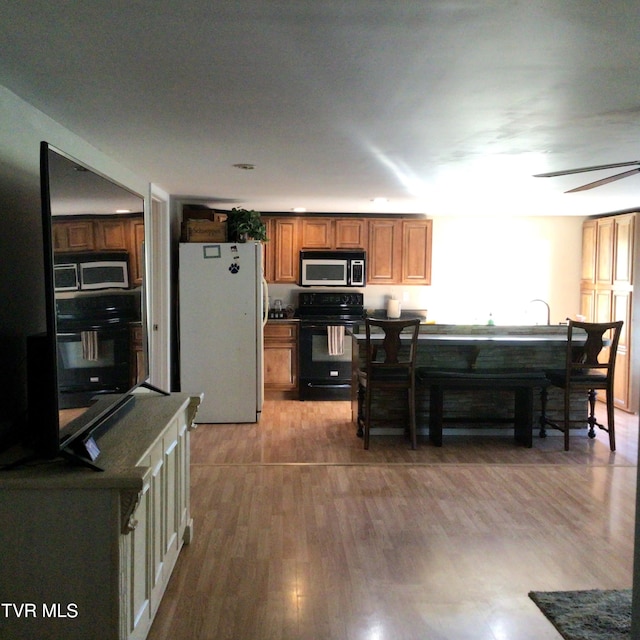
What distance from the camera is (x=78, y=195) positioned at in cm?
209

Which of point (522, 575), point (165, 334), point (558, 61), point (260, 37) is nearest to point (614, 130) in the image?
point (558, 61)

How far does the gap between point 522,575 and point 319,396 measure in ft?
13.2

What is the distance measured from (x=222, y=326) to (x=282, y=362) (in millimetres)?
1377

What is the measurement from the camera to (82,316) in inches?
84.4

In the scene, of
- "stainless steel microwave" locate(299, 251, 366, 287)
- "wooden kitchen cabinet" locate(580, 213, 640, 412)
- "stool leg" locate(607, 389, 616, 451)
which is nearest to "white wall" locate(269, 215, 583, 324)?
"wooden kitchen cabinet" locate(580, 213, 640, 412)

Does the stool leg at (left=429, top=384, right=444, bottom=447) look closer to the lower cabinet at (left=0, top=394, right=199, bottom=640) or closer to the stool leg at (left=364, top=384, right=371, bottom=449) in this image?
the stool leg at (left=364, top=384, right=371, bottom=449)

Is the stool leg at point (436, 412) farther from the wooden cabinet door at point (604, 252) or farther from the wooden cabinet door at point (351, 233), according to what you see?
the wooden cabinet door at point (604, 252)

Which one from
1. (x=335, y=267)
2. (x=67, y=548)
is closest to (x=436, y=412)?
(x=335, y=267)

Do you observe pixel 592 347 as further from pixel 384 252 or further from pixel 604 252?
pixel 384 252

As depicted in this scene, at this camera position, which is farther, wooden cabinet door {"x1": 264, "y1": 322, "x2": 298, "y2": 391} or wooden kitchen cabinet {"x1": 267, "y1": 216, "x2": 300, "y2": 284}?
wooden kitchen cabinet {"x1": 267, "y1": 216, "x2": 300, "y2": 284}

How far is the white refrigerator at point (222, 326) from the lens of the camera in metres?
5.48

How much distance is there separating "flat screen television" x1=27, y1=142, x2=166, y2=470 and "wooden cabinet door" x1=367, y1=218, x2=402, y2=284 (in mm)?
4530

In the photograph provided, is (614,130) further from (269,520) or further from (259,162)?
(269,520)

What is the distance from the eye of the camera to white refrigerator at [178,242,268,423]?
548 cm
